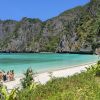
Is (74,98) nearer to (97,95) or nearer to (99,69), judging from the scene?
(97,95)

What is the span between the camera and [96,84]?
11.9 meters

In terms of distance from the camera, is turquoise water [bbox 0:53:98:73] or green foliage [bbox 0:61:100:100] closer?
green foliage [bbox 0:61:100:100]

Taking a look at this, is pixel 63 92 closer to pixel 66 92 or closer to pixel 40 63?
pixel 66 92

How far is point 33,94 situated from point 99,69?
5.52 m

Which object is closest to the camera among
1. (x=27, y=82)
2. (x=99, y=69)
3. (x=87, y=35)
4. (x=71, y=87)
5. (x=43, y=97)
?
(x=43, y=97)

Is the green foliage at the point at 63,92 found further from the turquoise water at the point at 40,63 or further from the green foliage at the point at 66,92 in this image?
the turquoise water at the point at 40,63

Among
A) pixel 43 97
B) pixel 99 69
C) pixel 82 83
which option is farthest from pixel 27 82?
pixel 43 97

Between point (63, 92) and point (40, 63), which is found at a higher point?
point (63, 92)

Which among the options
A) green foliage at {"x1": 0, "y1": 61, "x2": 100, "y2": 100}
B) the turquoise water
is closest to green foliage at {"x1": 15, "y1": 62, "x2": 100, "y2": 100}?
green foliage at {"x1": 0, "y1": 61, "x2": 100, "y2": 100}

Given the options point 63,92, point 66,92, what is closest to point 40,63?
point 63,92

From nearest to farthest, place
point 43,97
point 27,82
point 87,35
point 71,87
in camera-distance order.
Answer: point 43,97, point 71,87, point 27,82, point 87,35

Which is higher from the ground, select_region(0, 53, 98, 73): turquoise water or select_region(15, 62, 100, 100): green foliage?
select_region(15, 62, 100, 100): green foliage

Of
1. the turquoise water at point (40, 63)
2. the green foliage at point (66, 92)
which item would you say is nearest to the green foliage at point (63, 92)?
the green foliage at point (66, 92)

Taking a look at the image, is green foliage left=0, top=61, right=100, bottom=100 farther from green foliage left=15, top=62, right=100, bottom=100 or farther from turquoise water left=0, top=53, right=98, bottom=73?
turquoise water left=0, top=53, right=98, bottom=73
